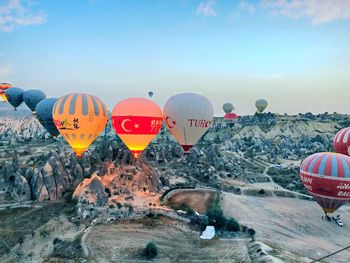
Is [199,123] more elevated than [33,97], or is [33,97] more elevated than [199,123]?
[33,97]

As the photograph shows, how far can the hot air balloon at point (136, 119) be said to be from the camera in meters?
34.2

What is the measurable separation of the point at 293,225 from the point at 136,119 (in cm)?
2230

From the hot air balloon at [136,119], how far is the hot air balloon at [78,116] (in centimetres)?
259

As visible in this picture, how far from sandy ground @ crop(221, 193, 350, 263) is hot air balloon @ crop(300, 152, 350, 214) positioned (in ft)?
14.1

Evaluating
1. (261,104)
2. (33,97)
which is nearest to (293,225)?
(33,97)

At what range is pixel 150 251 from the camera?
26.0 meters

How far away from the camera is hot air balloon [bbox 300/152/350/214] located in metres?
31.0

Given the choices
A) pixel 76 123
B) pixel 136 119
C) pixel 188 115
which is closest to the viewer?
pixel 188 115

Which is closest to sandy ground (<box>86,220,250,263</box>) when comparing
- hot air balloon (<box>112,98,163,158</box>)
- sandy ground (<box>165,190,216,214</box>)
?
sandy ground (<box>165,190,216,214</box>)

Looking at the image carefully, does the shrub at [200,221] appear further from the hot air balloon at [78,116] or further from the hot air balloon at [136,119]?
the hot air balloon at [78,116]

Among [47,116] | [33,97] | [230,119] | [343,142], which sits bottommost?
[230,119]

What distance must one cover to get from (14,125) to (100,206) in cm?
16557

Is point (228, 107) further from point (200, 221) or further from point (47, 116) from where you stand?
point (200, 221)

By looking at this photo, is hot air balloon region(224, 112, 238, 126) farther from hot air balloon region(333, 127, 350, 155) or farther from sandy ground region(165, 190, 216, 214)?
sandy ground region(165, 190, 216, 214)
